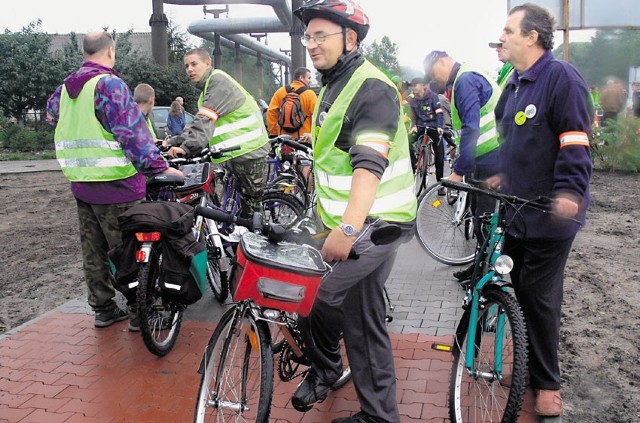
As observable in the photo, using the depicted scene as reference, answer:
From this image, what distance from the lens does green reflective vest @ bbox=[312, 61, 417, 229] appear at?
2.98 meters

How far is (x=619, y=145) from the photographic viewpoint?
13656 mm

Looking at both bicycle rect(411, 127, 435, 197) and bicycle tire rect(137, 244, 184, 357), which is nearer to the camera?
bicycle tire rect(137, 244, 184, 357)

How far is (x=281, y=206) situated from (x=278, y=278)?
418cm

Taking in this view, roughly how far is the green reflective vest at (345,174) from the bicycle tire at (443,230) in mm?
3539

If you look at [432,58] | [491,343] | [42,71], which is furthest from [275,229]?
[42,71]

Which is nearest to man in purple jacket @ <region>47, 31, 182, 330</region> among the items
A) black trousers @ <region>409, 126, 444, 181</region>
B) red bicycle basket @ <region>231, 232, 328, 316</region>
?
red bicycle basket @ <region>231, 232, 328, 316</region>

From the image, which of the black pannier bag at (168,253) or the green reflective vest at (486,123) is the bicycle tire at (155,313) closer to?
the black pannier bag at (168,253)

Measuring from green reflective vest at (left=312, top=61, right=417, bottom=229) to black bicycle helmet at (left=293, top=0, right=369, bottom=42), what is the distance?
0.19 meters

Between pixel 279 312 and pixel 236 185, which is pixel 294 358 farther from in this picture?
pixel 236 185

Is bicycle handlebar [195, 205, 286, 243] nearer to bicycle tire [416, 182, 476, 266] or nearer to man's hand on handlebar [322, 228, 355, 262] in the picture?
man's hand on handlebar [322, 228, 355, 262]

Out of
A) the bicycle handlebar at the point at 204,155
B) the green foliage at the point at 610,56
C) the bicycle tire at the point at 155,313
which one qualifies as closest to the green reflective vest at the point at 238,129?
the bicycle handlebar at the point at 204,155

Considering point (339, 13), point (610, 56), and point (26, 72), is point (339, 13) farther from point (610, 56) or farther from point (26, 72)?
Answer: point (26, 72)

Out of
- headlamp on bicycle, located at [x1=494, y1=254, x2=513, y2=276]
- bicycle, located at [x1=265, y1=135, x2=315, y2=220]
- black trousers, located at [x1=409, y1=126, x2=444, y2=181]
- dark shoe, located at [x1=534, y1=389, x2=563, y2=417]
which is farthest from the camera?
black trousers, located at [x1=409, y1=126, x2=444, y2=181]

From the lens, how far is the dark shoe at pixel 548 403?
353 centimetres
